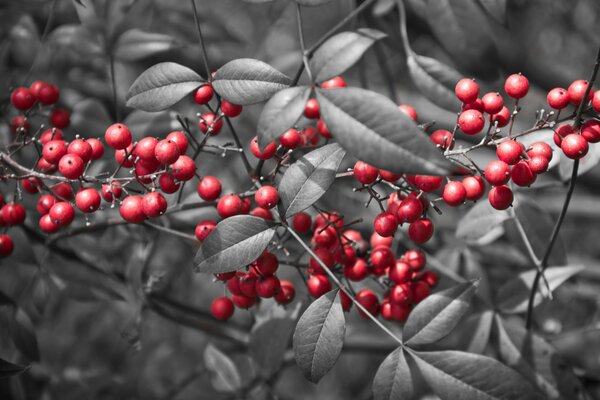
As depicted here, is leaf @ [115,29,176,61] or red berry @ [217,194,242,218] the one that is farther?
leaf @ [115,29,176,61]

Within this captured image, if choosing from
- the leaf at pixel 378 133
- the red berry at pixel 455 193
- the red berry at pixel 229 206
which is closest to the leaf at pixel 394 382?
the red berry at pixel 455 193

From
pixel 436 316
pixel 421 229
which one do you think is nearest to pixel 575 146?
pixel 421 229

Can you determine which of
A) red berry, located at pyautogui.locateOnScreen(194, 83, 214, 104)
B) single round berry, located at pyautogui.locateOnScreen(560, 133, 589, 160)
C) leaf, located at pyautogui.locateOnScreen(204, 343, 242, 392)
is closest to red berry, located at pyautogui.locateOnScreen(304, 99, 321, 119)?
red berry, located at pyautogui.locateOnScreen(194, 83, 214, 104)

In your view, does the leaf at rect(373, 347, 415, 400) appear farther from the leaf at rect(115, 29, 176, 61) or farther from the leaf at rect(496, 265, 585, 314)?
the leaf at rect(115, 29, 176, 61)

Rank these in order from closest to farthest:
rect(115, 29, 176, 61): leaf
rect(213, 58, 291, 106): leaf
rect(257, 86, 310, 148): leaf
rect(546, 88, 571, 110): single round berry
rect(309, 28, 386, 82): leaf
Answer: rect(257, 86, 310, 148): leaf, rect(309, 28, 386, 82): leaf, rect(213, 58, 291, 106): leaf, rect(546, 88, 571, 110): single round berry, rect(115, 29, 176, 61): leaf

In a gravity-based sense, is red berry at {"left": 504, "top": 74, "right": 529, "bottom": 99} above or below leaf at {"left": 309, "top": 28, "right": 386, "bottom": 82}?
below

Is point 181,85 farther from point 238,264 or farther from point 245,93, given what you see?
point 238,264
